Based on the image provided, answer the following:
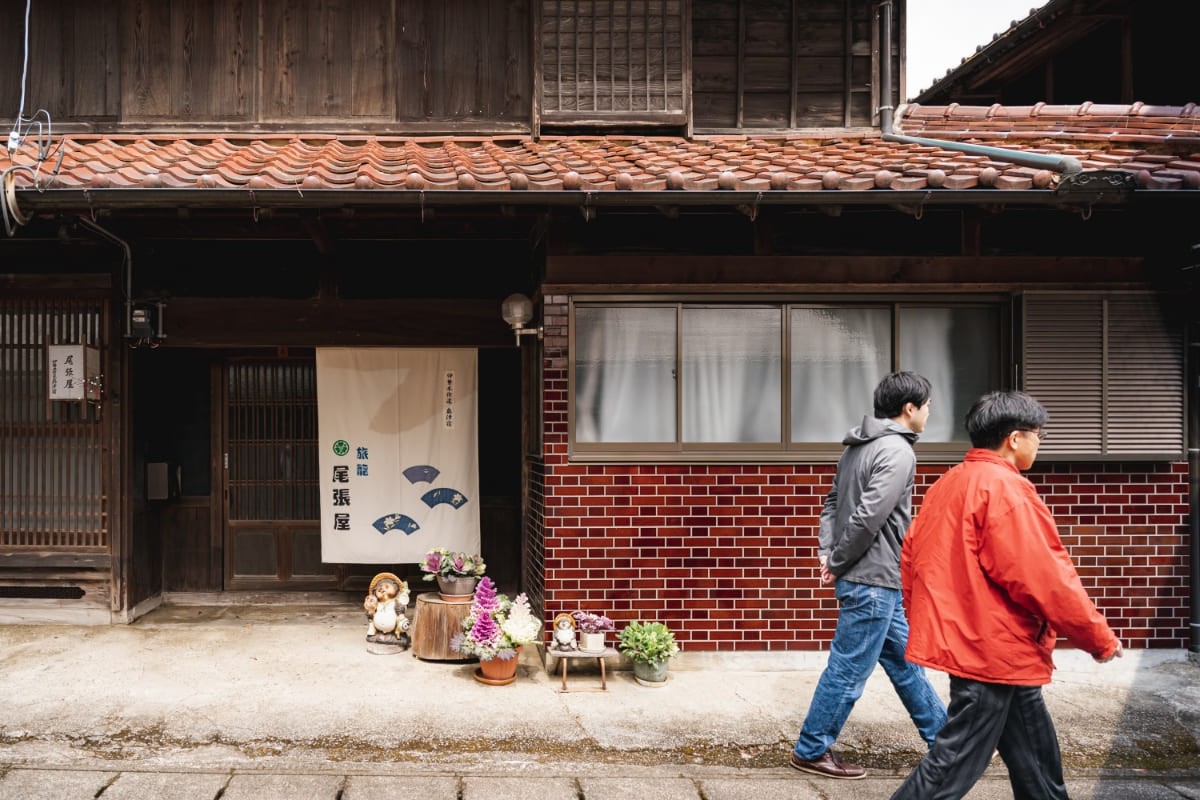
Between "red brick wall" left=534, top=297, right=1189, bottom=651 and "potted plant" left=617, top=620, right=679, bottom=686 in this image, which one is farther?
"red brick wall" left=534, top=297, right=1189, bottom=651

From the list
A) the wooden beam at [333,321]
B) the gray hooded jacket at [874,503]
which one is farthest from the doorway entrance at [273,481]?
the gray hooded jacket at [874,503]

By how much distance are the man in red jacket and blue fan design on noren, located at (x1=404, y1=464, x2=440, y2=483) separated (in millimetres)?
4854

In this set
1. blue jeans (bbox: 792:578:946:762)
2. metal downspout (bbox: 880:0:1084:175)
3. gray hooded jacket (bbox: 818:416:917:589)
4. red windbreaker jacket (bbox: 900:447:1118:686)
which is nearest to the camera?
red windbreaker jacket (bbox: 900:447:1118:686)

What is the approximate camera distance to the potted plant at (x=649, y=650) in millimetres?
5355

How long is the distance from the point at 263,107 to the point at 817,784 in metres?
7.03

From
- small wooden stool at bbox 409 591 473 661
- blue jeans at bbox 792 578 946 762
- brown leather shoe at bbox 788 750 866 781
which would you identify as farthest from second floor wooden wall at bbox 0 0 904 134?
brown leather shoe at bbox 788 750 866 781

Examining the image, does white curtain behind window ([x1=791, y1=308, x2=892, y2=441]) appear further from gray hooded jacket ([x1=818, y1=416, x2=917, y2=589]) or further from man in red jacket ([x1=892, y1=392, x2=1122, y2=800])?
man in red jacket ([x1=892, y1=392, x2=1122, y2=800])

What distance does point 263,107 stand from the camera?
7156mm

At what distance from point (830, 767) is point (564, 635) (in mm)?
1981

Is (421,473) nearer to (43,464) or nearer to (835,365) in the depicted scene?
(43,464)

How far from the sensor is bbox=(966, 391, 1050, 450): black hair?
3.06 metres

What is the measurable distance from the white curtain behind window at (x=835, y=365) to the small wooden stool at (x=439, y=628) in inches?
113

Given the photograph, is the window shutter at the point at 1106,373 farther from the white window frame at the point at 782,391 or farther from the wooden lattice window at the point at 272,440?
the wooden lattice window at the point at 272,440

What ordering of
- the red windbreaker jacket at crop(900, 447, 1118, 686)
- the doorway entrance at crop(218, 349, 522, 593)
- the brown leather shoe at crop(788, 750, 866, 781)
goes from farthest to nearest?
the doorway entrance at crop(218, 349, 522, 593)
the brown leather shoe at crop(788, 750, 866, 781)
the red windbreaker jacket at crop(900, 447, 1118, 686)
